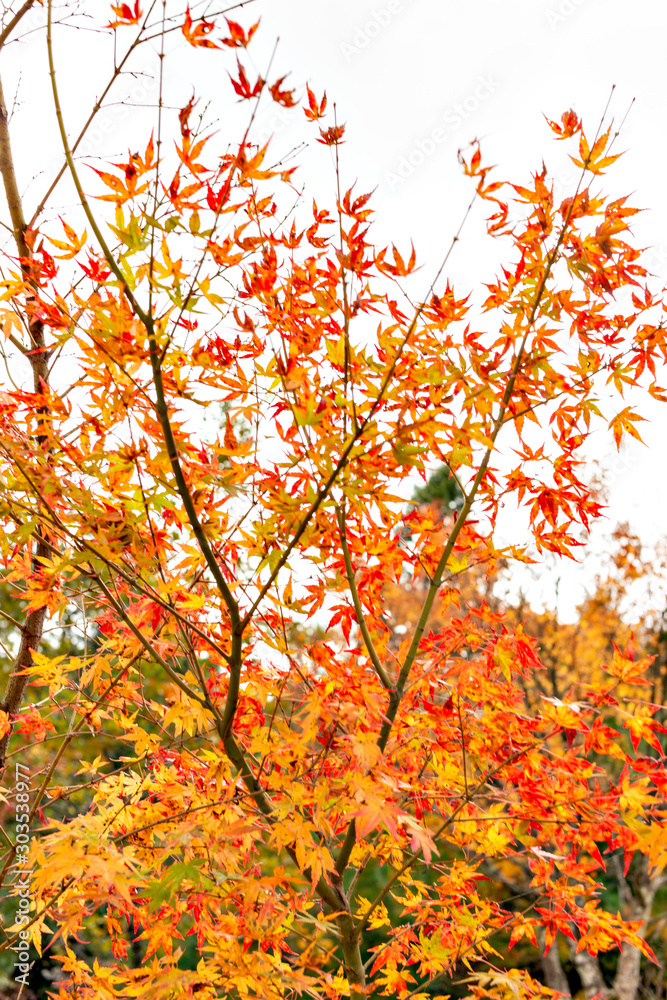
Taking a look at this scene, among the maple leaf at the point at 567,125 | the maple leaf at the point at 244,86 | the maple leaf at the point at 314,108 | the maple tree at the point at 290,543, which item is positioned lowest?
the maple tree at the point at 290,543

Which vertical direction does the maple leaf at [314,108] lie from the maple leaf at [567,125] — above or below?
below

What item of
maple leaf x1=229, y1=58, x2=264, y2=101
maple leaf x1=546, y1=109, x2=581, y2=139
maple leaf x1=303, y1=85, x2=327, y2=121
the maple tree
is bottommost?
the maple tree

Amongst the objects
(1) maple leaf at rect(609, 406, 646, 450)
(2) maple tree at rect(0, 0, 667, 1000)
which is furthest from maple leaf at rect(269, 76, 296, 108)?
(1) maple leaf at rect(609, 406, 646, 450)

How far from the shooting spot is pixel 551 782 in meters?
1.91

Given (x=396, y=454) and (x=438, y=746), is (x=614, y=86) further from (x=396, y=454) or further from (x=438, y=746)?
(x=438, y=746)

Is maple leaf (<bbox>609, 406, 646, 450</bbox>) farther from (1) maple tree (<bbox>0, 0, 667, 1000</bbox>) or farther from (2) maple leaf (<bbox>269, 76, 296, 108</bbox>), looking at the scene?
(2) maple leaf (<bbox>269, 76, 296, 108</bbox>)

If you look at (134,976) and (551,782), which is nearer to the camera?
(134,976)

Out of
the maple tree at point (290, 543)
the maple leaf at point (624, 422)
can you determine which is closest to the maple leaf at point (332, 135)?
the maple tree at point (290, 543)

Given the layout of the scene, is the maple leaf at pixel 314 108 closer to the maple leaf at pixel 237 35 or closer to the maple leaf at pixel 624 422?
the maple leaf at pixel 237 35

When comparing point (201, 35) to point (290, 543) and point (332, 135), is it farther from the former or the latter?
point (290, 543)

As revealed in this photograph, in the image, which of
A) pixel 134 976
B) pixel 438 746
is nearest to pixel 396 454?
pixel 438 746

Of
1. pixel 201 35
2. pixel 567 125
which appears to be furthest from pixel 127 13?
pixel 567 125

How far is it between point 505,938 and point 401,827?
699 centimetres

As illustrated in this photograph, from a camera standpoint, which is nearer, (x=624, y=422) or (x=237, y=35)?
(x=237, y=35)
